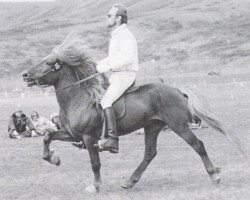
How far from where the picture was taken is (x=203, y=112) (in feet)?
34.1

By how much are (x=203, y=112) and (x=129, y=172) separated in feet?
8.76

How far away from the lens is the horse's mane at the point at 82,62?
32.5ft

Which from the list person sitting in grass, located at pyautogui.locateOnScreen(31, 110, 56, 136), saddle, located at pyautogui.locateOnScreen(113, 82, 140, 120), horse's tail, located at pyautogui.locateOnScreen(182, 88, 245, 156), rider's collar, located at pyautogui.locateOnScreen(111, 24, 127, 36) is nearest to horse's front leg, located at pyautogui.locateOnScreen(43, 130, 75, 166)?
saddle, located at pyautogui.locateOnScreen(113, 82, 140, 120)

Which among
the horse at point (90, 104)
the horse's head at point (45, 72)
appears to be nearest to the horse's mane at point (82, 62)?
the horse at point (90, 104)

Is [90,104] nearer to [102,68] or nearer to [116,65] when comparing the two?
[102,68]

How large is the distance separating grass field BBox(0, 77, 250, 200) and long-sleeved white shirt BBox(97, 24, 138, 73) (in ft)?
6.66

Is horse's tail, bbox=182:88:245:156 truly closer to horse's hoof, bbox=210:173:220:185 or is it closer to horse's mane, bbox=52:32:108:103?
horse's hoof, bbox=210:173:220:185

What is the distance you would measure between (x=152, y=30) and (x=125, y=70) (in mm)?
100714

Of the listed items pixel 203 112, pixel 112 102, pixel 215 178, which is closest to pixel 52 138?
pixel 112 102

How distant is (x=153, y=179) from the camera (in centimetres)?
1106

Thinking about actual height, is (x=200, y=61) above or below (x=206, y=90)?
below

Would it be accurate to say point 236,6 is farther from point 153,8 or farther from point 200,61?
point 200,61

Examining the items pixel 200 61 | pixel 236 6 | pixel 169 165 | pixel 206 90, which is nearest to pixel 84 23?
pixel 236 6

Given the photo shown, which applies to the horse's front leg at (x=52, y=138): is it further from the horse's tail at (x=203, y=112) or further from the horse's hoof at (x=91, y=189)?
the horse's tail at (x=203, y=112)
